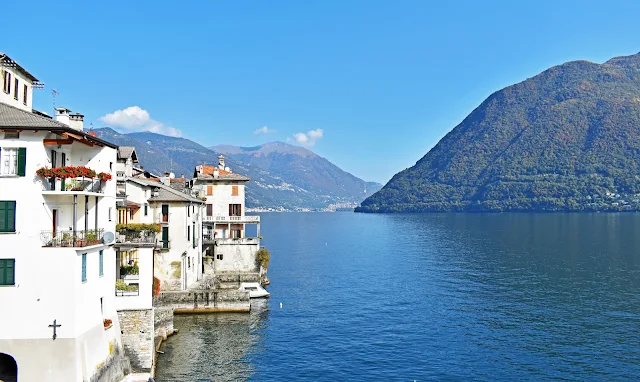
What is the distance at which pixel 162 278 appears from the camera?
6425 centimetres

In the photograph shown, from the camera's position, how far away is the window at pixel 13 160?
3117 centimetres

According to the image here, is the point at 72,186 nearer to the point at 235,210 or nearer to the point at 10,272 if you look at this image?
the point at 10,272

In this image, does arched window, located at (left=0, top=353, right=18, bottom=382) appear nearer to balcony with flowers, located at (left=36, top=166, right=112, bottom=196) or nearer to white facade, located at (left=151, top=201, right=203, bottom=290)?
balcony with flowers, located at (left=36, top=166, right=112, bottom=196)

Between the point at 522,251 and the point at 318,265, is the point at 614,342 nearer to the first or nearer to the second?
the point at 318,265

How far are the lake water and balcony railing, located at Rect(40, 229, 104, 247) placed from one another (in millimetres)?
15587

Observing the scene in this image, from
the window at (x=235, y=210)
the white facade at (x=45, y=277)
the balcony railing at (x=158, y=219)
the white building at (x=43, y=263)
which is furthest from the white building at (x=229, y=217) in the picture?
the white facade at (x=45, y=277)

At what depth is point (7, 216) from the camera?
30.8 metres

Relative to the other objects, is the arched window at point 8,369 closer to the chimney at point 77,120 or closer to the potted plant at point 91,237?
the potted plant at point 91,237

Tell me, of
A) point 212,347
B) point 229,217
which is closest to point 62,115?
point 212,347

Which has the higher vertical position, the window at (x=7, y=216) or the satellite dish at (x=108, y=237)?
the window at (x=7, y=216)

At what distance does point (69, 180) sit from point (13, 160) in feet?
9.99

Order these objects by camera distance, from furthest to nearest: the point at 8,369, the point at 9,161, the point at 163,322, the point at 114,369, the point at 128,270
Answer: the point at 163,322 → the point at 128,270 → the point at 114,369 → the point at 8,369 → the point at 9,161

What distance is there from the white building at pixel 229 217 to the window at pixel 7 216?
52.9 meters

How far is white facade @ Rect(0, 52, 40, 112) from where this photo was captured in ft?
126
